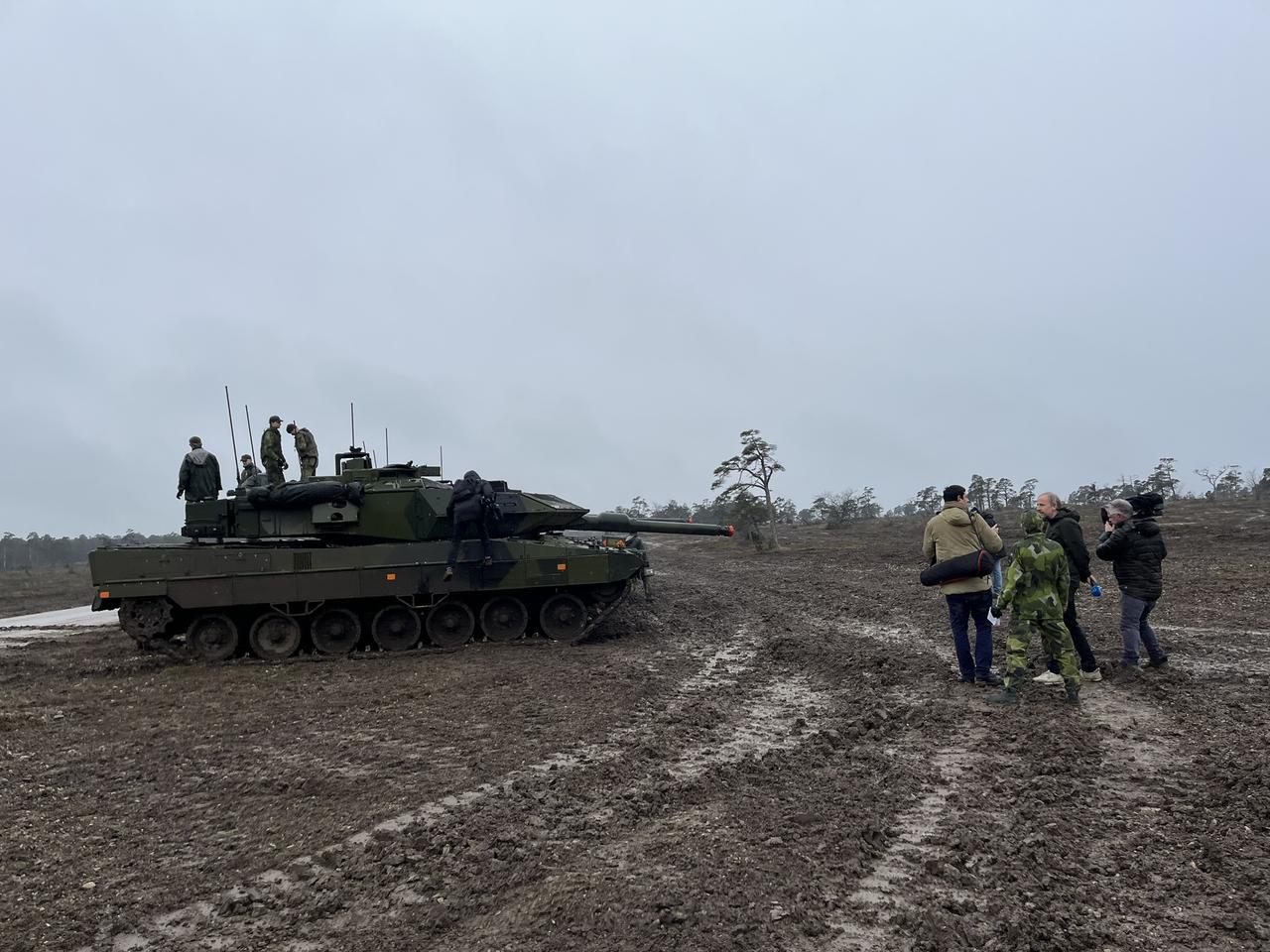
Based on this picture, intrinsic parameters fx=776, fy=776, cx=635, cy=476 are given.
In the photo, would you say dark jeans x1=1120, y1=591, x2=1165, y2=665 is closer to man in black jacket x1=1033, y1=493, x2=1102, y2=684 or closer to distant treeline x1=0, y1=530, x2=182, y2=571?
man in black jacket x1=1033, y1=493, x2=1102, y2=684

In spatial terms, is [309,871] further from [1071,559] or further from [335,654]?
[335,654]

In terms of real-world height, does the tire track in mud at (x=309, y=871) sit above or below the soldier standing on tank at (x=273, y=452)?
below

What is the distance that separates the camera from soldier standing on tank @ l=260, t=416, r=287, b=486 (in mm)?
12078

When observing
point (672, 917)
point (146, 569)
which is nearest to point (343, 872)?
point (672, 917)

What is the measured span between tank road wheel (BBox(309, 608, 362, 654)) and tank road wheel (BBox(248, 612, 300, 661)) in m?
0.26

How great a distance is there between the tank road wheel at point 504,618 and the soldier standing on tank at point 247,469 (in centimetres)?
415

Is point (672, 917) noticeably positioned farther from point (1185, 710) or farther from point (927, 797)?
point (1185, 710)

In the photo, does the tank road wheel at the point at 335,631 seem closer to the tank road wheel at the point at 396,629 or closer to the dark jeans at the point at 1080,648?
the tank road wheel at the point at 396,629

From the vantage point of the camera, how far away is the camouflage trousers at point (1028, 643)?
20.6 ft

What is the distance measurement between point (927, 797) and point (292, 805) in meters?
3.87

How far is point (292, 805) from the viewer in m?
4.84

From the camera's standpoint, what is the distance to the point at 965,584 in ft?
23.0

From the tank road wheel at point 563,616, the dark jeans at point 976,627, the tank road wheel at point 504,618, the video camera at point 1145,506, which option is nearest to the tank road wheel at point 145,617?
the tank road wheel at point 504,618

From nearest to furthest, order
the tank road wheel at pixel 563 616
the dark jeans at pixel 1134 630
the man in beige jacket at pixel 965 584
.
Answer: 1. the man in beige jacket at pixel 965 584
2. the dark jeans at pixel 1134 630
3. the tank road wheel at pixel 563 616
